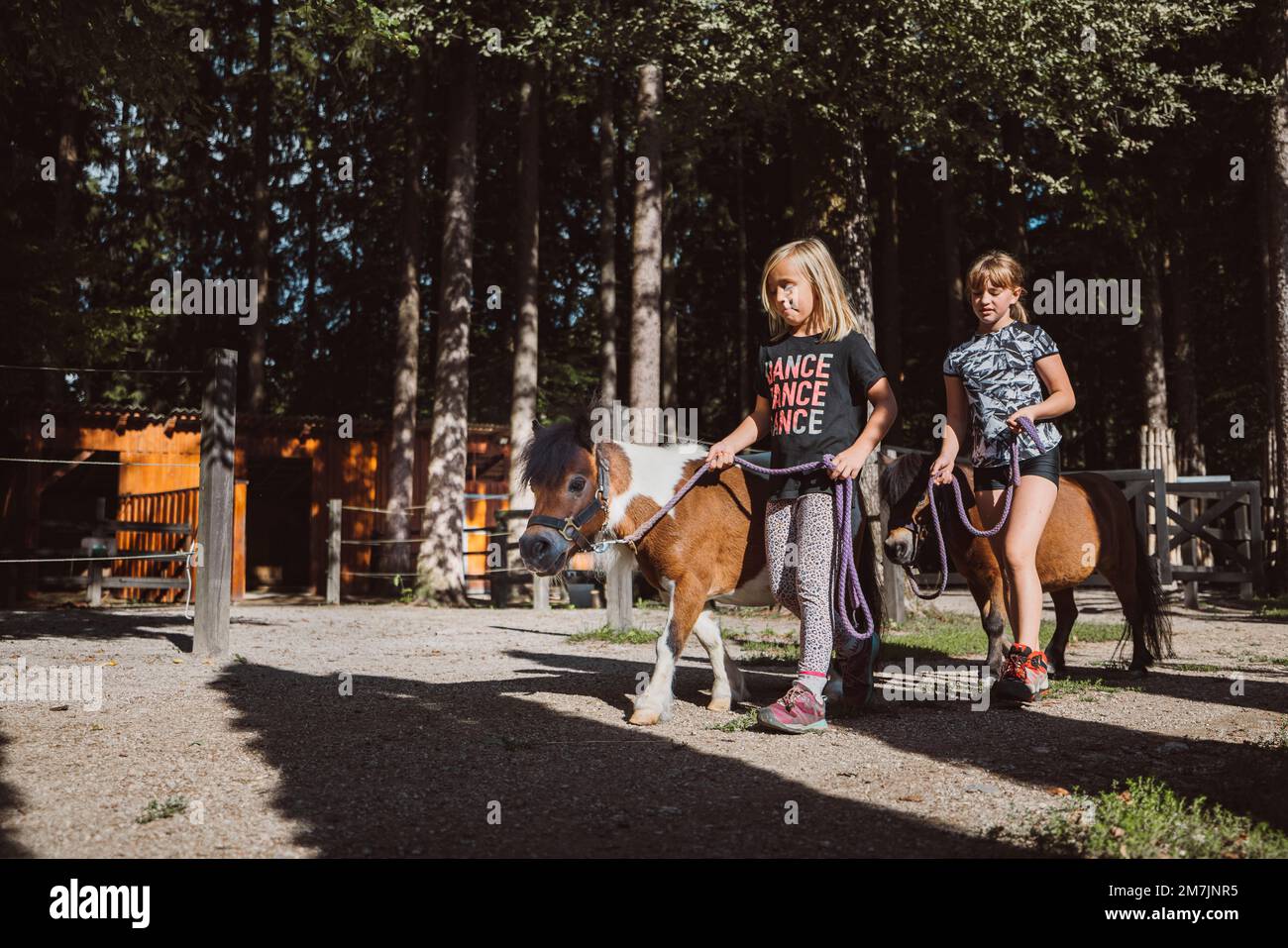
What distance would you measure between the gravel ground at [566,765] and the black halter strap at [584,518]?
906 mm

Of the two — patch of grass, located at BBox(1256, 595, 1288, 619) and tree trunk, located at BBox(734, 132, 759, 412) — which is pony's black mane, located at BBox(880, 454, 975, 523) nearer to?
patch of grass, located at BBox(1256, 595, 1288, 619)

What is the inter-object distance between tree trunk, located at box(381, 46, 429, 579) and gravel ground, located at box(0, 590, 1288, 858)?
520 inches

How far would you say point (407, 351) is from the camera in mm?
20672

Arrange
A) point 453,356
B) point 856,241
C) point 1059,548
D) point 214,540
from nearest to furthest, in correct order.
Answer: point 1059,548 → point 214,540 → point 856,241 → point 453,356

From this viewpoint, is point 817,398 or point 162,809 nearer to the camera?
point 162,809

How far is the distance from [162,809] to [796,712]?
258 cm

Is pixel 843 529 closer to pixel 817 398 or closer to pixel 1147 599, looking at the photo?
pixel 817 398

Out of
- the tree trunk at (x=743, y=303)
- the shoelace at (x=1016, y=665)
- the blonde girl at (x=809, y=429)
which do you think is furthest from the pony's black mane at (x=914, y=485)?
the tree trunk at (x=743, y=303)

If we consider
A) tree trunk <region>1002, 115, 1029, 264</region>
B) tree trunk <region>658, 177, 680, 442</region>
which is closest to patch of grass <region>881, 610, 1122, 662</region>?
tree trunk <region>1002, 115, 1029, 264</region>

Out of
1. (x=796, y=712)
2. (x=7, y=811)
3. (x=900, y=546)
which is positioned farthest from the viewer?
(x=900, y=546)

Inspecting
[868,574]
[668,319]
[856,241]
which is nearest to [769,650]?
[868,574]

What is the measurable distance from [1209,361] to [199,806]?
26.8m
